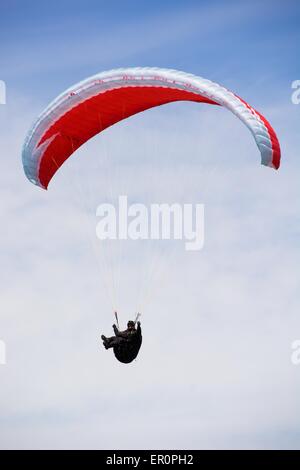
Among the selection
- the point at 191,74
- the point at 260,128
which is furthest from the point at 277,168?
the point at 191,74

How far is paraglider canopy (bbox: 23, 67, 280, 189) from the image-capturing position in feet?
74.0

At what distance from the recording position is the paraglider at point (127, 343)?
23781 millimetres

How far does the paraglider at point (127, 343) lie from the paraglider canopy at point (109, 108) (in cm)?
456

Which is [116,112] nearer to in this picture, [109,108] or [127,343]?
[109,108]

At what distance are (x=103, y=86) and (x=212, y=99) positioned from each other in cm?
276

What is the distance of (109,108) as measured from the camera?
2588cm

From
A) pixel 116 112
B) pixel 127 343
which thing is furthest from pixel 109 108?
pixel 127 343

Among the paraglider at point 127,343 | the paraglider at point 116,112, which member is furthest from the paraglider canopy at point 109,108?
the paraglider at point 127,343

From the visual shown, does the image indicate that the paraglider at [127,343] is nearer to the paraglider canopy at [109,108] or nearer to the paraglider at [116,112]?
the paraglider at [116,112]

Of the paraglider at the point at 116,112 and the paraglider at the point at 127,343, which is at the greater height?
the paraglider at the point at 116,112

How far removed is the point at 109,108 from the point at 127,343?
17.9ft

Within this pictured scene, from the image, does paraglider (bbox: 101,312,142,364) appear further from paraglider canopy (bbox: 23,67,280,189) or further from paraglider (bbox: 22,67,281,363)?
paraglider canopy (bbox: 23,67,280,189)

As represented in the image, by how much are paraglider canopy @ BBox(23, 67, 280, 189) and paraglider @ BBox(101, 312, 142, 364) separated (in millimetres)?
4557

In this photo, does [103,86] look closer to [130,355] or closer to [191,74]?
[191,74]
